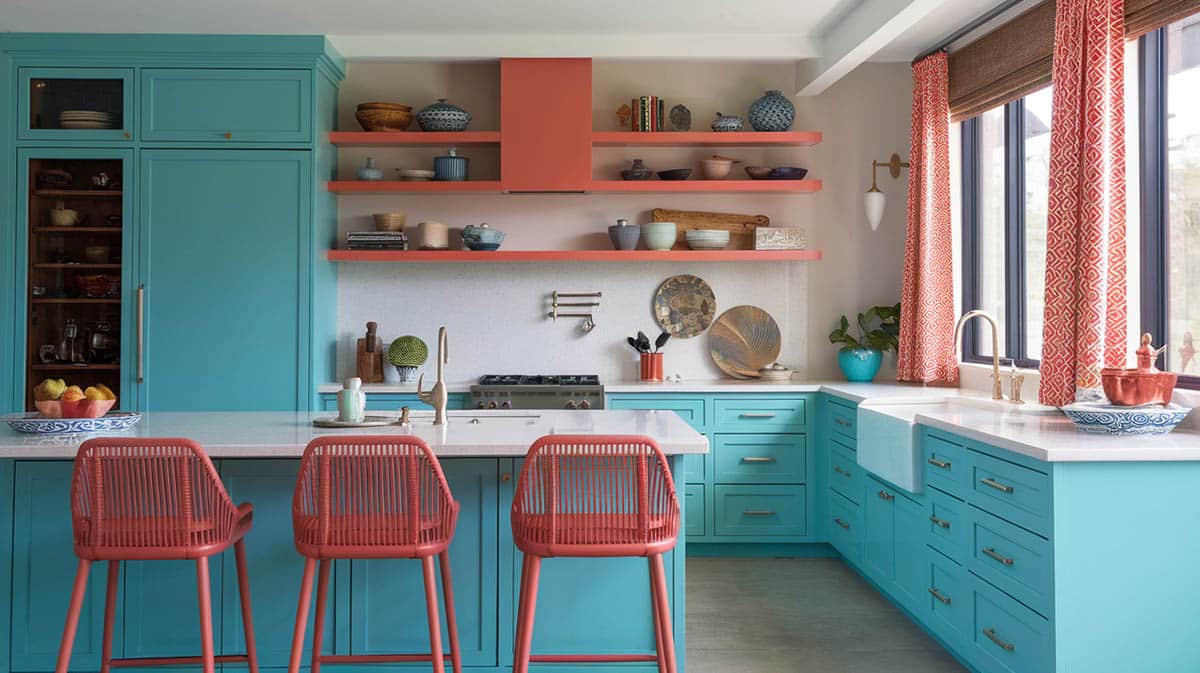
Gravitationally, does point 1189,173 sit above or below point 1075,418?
above

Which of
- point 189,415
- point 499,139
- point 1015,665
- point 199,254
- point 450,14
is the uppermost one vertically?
point 450,14

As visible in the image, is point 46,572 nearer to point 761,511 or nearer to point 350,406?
point 350,406

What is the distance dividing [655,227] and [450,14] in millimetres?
1567

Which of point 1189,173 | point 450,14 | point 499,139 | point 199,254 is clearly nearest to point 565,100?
point 499,139

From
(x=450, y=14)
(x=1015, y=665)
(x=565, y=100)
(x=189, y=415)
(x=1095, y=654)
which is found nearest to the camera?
(x=1095, y=654)

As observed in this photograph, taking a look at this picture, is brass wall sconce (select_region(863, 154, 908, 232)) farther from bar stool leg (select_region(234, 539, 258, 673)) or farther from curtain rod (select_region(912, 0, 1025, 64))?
bar stool leg (select_region(234, 539, 258, 673))

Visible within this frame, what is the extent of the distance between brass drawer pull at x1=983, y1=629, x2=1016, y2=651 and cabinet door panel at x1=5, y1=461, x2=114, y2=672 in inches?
112

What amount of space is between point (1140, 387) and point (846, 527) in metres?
1.96

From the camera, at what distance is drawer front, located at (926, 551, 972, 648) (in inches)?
133

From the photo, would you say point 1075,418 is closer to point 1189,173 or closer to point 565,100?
point 1189,173

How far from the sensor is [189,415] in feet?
12.4

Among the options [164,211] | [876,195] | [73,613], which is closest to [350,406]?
[73,613]

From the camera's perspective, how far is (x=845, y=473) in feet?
15.7

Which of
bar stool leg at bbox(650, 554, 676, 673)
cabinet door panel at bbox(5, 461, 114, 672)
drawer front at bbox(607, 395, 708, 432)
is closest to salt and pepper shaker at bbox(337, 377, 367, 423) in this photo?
cabinet door panel at bbox(5, 461, 114, 672)
